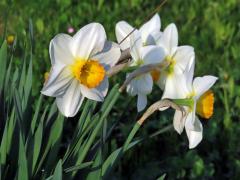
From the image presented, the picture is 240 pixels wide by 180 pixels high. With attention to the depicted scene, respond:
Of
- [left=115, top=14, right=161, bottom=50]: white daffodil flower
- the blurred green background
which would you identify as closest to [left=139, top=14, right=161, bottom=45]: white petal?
[left=115, top=14, right=161, bottom=50]: white daffodil flower

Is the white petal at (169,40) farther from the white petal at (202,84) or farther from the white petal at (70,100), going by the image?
the white petal at (70,100)

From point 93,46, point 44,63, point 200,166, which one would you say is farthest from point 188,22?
point 93,46

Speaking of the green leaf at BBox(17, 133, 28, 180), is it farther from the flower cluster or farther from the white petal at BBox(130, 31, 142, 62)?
the white petal at BBox(130, 31, 142, 62)

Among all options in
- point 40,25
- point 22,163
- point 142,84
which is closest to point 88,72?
point 142,84

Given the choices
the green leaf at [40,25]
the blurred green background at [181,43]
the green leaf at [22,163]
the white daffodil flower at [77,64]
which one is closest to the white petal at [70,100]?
the white daffodil flower at [77,64]

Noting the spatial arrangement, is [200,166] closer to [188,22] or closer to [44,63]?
[44,63]

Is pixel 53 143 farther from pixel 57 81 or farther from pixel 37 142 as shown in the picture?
pixel 57 81
